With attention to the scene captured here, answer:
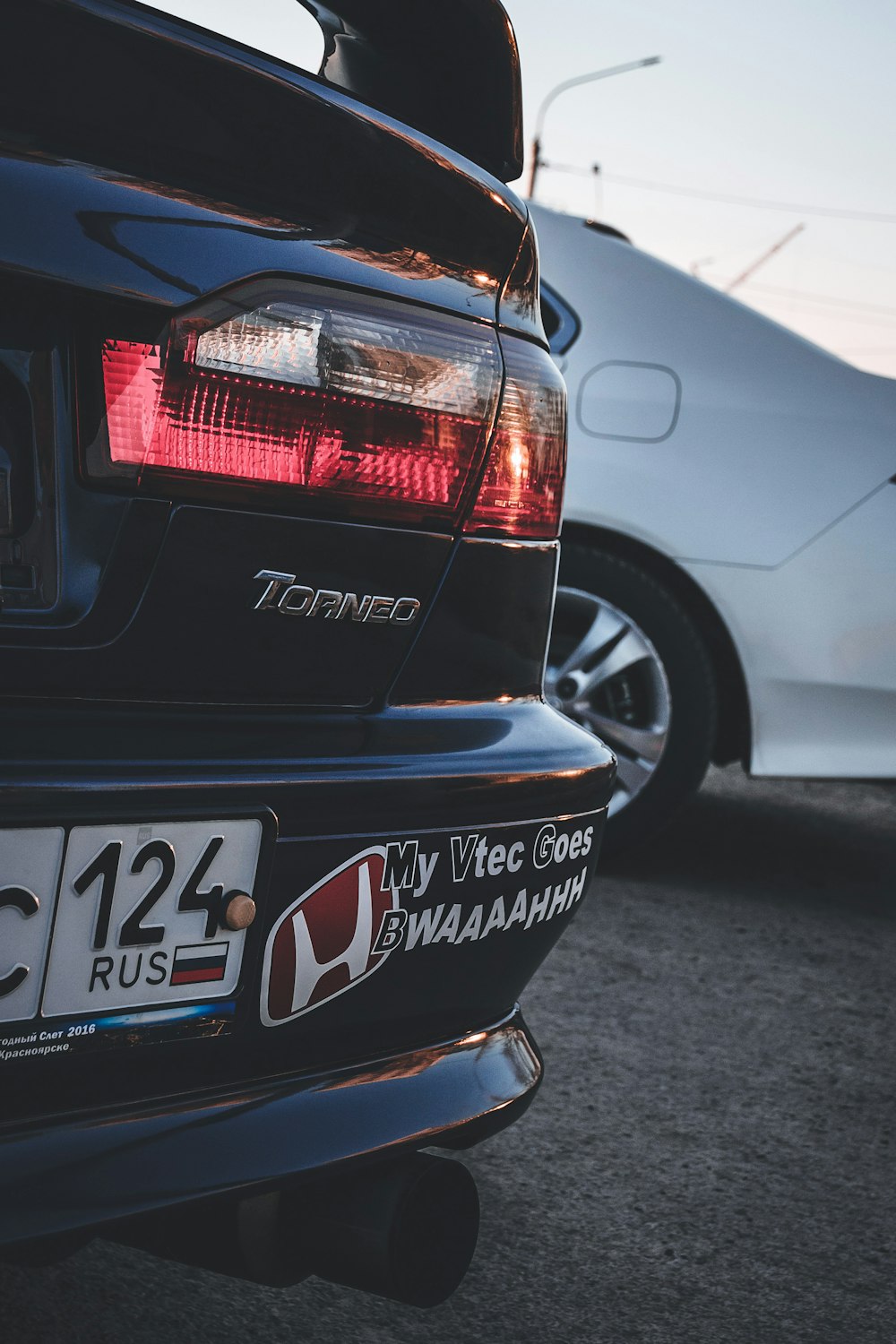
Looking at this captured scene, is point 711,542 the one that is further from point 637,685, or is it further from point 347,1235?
point 347,1235

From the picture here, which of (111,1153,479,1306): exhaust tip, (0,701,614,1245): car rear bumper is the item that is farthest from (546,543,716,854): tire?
(111,1153,479,1306): exhaust tip

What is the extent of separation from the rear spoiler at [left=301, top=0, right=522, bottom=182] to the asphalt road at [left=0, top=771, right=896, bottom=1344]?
137cm

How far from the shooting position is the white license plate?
3.47 feet

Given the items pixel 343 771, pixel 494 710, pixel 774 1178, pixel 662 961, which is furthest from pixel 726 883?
pixel 343 771

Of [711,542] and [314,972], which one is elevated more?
[711,542]

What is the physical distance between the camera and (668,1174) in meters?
2.18

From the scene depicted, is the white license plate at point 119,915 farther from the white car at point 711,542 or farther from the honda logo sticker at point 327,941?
the white car at point 711,542

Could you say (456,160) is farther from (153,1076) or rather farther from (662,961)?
(662,961)

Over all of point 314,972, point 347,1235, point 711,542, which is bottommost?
point 347,1235

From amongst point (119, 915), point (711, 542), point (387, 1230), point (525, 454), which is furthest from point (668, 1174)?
point (711, 542)

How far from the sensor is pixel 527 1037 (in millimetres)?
1567

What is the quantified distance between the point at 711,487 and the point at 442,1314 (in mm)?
2333

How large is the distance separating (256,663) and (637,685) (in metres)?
2.54

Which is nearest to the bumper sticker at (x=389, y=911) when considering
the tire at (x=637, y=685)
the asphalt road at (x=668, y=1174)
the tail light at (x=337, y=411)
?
the tail light at (x=337, y=411)
